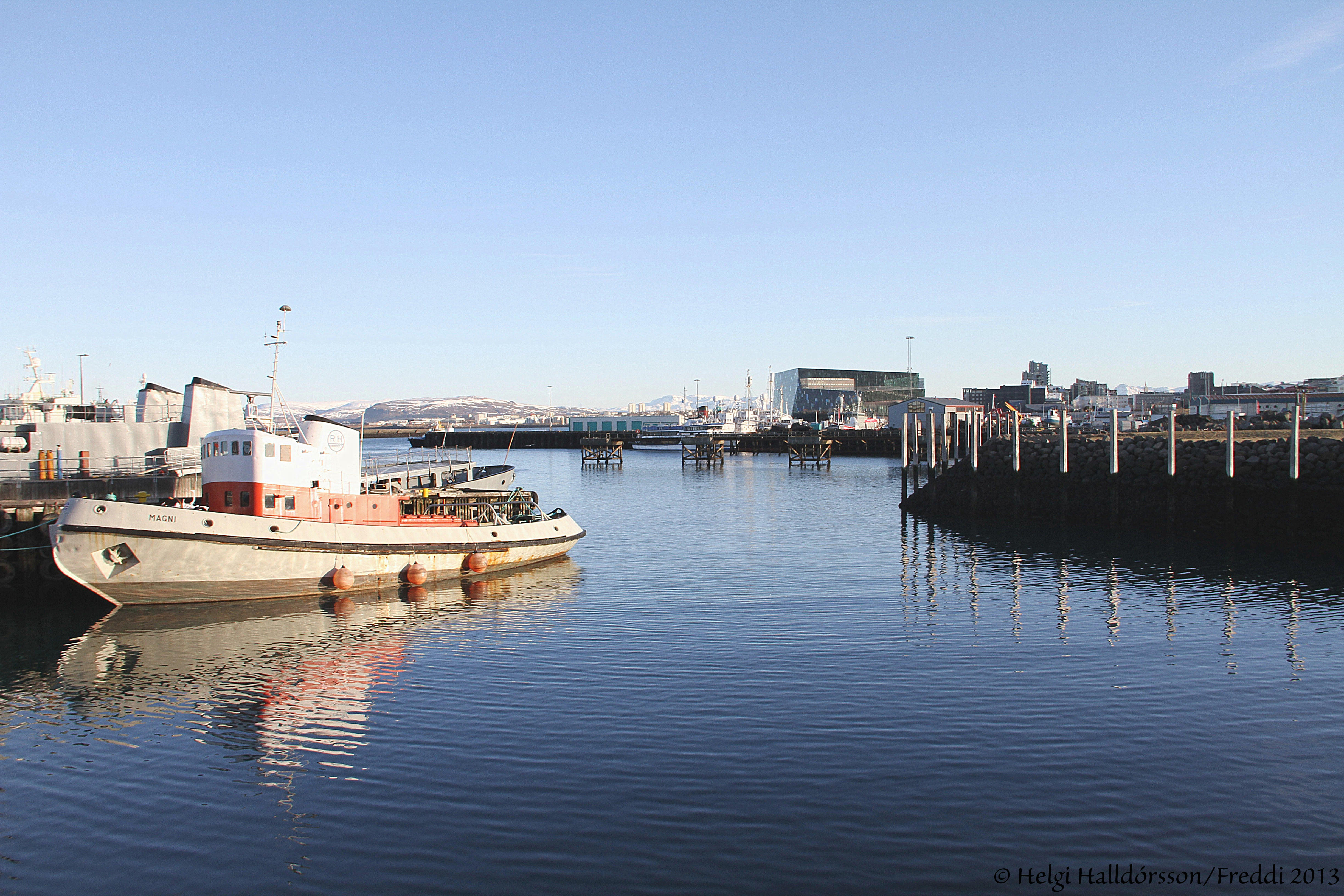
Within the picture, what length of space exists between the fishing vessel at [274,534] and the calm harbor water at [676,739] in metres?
1.11

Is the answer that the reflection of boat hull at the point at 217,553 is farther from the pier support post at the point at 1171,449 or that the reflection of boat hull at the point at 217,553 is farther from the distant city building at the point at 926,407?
the distant city building at the point at 926,407

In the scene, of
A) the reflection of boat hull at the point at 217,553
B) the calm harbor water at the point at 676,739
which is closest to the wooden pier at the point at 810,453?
the reflection of boat hull at the point at 217,553

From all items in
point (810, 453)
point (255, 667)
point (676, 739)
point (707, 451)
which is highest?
point (707, 451)

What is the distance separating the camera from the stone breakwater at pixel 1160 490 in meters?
36.0

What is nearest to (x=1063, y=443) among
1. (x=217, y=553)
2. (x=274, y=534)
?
(x=274, y=534)

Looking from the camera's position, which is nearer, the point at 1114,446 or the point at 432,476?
the point at 1114,446

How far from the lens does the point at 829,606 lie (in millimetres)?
25422

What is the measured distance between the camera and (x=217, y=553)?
25.8 m

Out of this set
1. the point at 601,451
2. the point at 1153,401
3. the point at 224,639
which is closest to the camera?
the point at 224,639

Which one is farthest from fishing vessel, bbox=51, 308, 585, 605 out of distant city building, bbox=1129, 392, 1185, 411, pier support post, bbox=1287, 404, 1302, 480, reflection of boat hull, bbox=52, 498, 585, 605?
distant city building, bbox=1129, 392, 1185, 411

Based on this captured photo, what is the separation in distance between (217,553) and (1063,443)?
39.6m

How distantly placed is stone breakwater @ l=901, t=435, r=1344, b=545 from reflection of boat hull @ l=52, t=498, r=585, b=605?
32.3 metres

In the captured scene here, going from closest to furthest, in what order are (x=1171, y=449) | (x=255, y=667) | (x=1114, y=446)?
1. (x=255, y=667)
2. (x=1171, y=449)
3. (x=1114, y=446)

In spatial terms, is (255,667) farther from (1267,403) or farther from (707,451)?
(1267,403)
